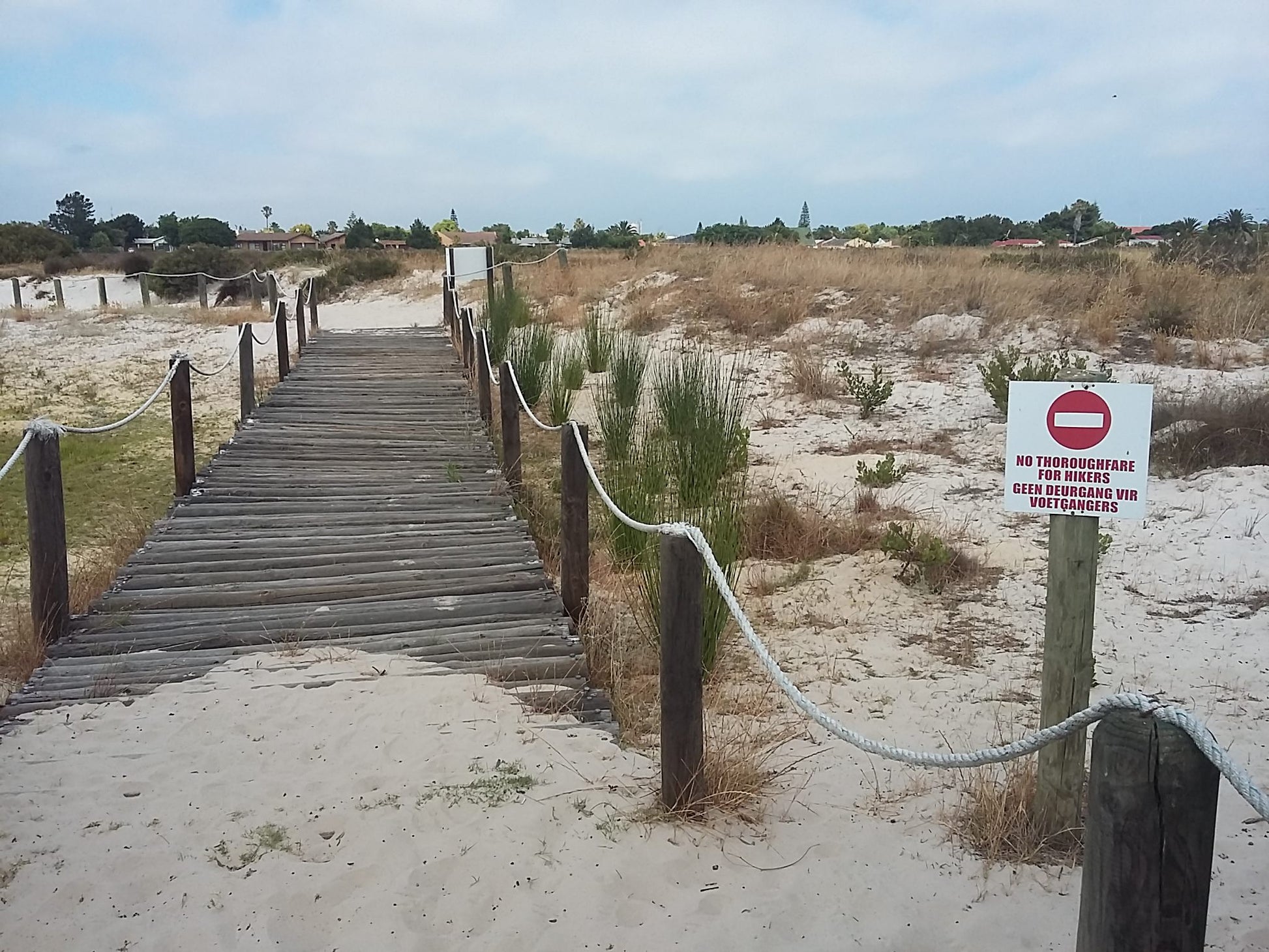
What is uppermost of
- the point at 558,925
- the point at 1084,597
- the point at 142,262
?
the point at 142,262

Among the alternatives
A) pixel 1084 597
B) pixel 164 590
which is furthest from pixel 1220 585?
pixel 164 590

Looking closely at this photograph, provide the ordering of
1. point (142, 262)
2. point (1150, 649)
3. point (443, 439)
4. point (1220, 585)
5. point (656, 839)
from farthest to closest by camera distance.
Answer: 1. point (142, 262)
2. point (443, 439)
3. point (1220, 585)
4. point (1150, 649)
5. point (656, 839)

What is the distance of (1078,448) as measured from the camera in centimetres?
253

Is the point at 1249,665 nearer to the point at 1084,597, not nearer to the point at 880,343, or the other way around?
the point at 1084,597

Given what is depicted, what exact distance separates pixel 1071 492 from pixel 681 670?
1.16 metres

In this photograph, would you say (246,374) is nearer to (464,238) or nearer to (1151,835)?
(1151,835)

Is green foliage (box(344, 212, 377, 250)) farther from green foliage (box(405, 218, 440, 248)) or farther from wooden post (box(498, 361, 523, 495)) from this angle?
wooden post (box(498, 361, 523, 495))

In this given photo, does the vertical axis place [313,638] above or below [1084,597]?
below

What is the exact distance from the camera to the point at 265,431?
350 inches

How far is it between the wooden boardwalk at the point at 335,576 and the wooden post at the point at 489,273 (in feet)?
19.9

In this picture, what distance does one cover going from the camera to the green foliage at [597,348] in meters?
11.5

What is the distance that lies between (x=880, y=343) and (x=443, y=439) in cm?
544

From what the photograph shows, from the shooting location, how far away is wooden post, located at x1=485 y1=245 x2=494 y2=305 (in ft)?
49.6

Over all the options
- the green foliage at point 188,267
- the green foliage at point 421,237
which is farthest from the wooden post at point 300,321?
the green foliage at point 421,237
